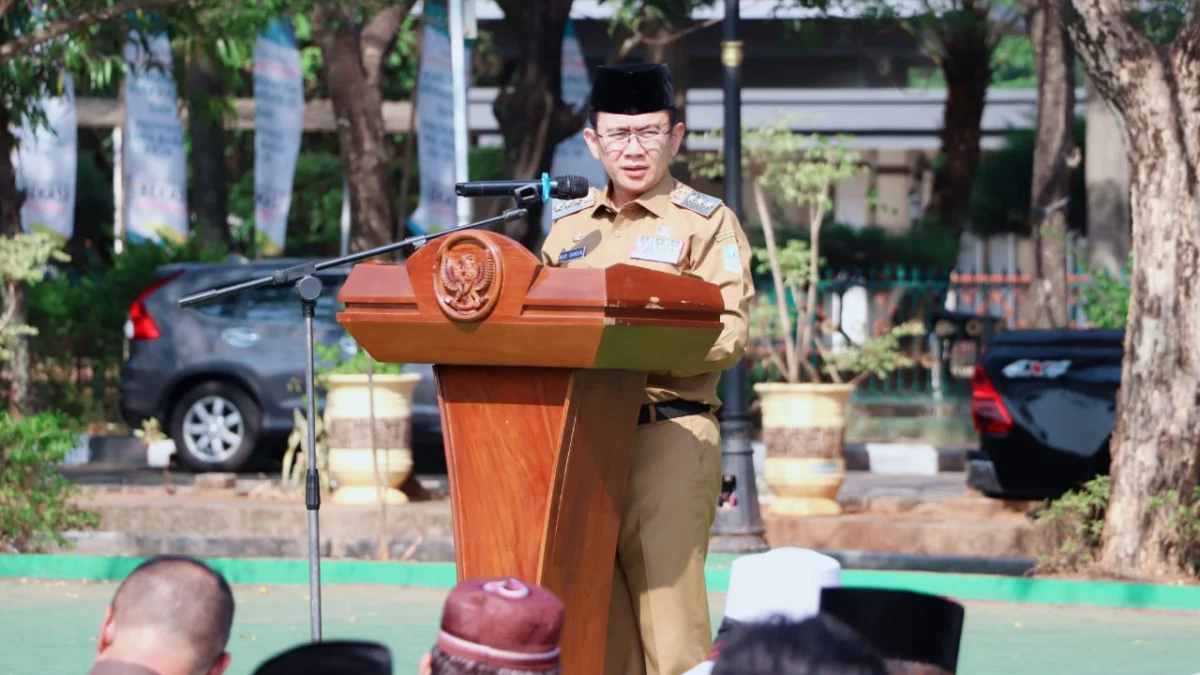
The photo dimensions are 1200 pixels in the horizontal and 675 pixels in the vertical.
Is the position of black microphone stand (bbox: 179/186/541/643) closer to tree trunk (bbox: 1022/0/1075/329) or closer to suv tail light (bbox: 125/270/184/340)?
suv tail light (bbox: 125/270/184/340)

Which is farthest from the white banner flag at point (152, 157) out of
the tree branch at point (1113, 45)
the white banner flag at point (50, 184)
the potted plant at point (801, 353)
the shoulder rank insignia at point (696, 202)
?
the shoulder rank insignia at point (696, 202)

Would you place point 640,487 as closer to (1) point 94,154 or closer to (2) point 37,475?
(2) point 37,475

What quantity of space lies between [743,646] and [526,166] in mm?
14841

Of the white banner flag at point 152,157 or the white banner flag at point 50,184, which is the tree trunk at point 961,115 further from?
the white banner flag at point 50,184

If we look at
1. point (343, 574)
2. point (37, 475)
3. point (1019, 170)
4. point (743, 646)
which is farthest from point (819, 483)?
point (1019, 170)

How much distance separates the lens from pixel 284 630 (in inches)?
295

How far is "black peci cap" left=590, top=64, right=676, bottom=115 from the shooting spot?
4.23m

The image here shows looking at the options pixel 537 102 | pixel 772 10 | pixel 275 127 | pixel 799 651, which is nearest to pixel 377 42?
pixel 537 102

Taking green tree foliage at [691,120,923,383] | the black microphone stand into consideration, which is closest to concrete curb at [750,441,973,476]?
green tree foliage at [691,120,923,383]

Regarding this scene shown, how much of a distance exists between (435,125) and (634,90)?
13.8 metres

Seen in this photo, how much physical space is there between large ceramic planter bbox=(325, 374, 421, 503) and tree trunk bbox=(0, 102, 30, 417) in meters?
4.73

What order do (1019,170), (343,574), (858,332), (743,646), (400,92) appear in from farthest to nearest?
(400,92)
(1019,170)
(858,332)
(343,574)
(743,646)

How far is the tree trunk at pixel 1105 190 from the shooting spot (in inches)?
768

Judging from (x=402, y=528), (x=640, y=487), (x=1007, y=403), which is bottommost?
(x=402, y=528)
